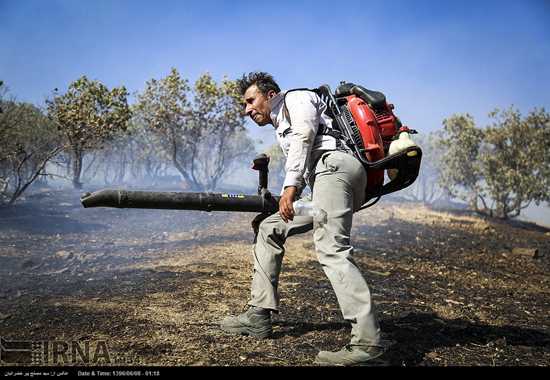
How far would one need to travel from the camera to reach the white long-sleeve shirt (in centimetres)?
234

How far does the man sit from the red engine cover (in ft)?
0.55

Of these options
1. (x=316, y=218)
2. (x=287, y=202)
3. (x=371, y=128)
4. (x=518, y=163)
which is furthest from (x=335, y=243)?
(x=518, y=163)

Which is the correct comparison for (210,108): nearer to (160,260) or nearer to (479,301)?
(160,260)

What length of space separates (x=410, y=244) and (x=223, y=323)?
787 cm

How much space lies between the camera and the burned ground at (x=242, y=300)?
95.2 inches

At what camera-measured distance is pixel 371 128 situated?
2.46 metres

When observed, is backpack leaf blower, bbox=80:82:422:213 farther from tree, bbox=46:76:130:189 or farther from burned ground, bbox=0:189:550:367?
tree, bbox=46:76:130:189

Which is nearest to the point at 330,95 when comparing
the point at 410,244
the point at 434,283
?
the point at 434,283

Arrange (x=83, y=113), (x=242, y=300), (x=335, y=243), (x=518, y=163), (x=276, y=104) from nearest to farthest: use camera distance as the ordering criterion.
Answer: (x=335, y=243)
(x=276, y=104)
(x=242, y=300)
(x=83, y=113)
(x=518, y=163)

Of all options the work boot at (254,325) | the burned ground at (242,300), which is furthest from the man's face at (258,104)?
the burned ground at (242,300)

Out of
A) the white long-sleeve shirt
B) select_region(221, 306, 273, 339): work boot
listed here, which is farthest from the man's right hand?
select_region(221, 306, 273, 339): work boot

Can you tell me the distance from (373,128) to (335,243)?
0.91 m

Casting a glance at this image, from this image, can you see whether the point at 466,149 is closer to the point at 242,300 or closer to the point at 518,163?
the point at 518,163

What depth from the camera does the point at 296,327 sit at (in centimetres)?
285
